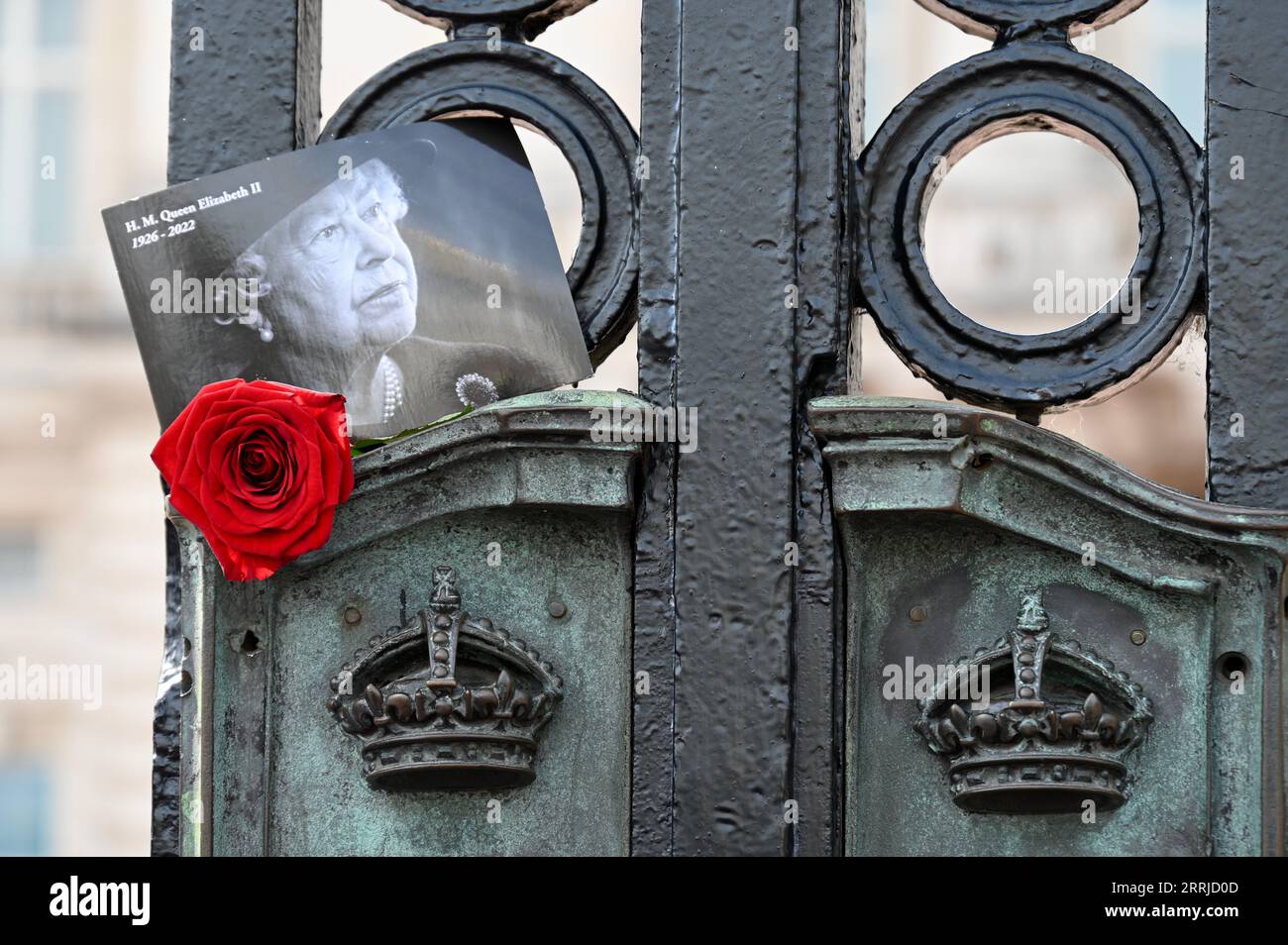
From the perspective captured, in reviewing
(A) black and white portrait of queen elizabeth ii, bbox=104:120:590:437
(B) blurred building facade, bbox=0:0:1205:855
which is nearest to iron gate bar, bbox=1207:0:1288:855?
(A) black and white portrait of queen elizabeth ii, bbox=104:120:590:437

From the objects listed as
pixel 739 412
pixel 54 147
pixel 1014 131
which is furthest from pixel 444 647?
pixel 54 147

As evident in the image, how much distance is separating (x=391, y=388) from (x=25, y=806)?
8.08m

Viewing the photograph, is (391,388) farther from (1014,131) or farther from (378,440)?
(1014,131)

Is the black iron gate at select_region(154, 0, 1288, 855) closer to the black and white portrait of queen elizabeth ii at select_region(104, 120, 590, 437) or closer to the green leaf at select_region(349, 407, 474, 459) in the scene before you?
the black and white portrait of queen elizabeth ii at select_region(104, 120, 590, 437)

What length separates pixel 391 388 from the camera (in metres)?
3.14

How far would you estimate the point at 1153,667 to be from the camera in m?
2.91

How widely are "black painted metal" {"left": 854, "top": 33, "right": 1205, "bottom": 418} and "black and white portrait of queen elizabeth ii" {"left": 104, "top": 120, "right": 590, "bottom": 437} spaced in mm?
484

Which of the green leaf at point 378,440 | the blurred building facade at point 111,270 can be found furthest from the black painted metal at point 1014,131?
the blurred building facade at point 111,270

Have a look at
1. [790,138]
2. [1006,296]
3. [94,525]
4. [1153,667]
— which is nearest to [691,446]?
[790,138]

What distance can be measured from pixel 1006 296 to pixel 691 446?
7.78m

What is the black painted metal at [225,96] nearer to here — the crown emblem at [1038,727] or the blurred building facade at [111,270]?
the crown emblem at [1038,727]

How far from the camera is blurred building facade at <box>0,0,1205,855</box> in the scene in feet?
33.9

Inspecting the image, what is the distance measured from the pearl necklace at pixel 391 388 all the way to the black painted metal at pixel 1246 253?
1.17 m
